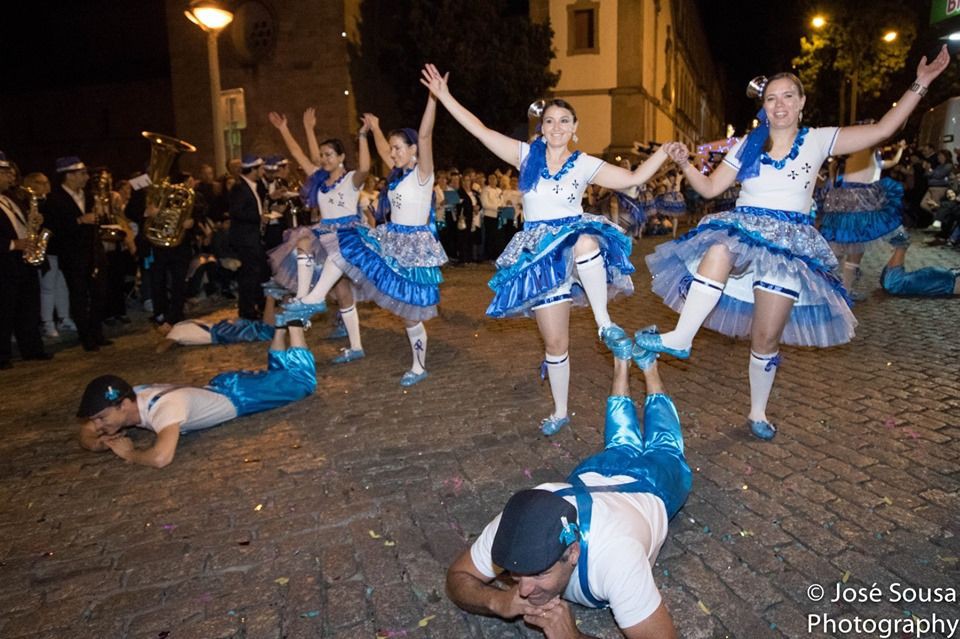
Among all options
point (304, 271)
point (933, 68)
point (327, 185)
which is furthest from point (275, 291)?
point (933, 68)

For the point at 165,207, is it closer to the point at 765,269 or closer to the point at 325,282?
the point at 325,282

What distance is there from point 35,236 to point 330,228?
3668 millimetres

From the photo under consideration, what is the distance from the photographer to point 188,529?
352cm

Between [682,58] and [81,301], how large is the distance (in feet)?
149

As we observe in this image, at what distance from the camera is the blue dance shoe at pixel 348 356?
689cm

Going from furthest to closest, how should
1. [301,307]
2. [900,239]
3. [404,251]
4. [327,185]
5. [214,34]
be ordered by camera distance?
[214,34], [900,239], [327,185], [404,251], [301,307]

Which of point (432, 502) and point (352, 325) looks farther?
point (352, 325)

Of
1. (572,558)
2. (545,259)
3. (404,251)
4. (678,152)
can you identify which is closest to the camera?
(572,558)

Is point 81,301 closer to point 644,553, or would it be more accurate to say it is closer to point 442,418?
point 442,418

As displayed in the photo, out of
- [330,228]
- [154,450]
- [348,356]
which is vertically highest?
[330,228]

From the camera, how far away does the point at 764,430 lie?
4.33m

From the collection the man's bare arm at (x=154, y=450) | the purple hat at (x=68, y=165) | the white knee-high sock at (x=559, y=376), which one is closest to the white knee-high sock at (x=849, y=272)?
the white knee-high sock at (x=559, y=376)

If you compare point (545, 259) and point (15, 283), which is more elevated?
point (545, 259)

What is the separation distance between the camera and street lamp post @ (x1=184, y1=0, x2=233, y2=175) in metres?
10.1
